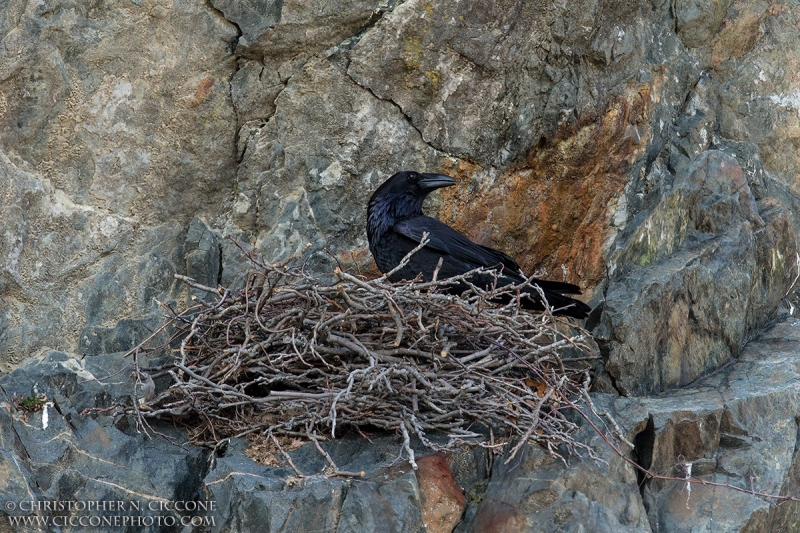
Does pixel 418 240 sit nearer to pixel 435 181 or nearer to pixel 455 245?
pixel 455 245

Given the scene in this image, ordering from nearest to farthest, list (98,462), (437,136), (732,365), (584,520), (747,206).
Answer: (584,520), (98,462), (732,365), (747,206), (437,136)

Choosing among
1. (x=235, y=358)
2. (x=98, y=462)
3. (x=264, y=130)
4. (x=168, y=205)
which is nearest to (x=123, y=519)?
(x=98, y=462)

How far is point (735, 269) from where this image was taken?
21.0ft

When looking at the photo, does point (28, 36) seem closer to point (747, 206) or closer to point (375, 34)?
point (375, 34)

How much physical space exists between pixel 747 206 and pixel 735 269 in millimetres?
561

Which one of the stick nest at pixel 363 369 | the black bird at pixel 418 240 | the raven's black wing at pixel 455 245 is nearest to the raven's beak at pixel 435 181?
the black bird at pixel 418 240

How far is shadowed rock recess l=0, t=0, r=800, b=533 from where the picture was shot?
5453mm

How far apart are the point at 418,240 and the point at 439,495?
84.1 inches

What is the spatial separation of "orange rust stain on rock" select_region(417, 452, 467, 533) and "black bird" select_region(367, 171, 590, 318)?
183 cm

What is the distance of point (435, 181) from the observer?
691cm

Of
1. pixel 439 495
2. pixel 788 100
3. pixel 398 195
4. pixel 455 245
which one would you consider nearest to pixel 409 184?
pixel 398 195

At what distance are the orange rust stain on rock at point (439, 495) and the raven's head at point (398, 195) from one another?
2099 mm

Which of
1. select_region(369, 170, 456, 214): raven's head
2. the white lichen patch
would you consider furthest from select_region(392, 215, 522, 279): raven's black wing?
the white lichen patch

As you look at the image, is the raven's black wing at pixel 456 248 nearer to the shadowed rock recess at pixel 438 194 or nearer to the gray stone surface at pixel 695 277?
the shadowed rock recess at pixel 438 194
